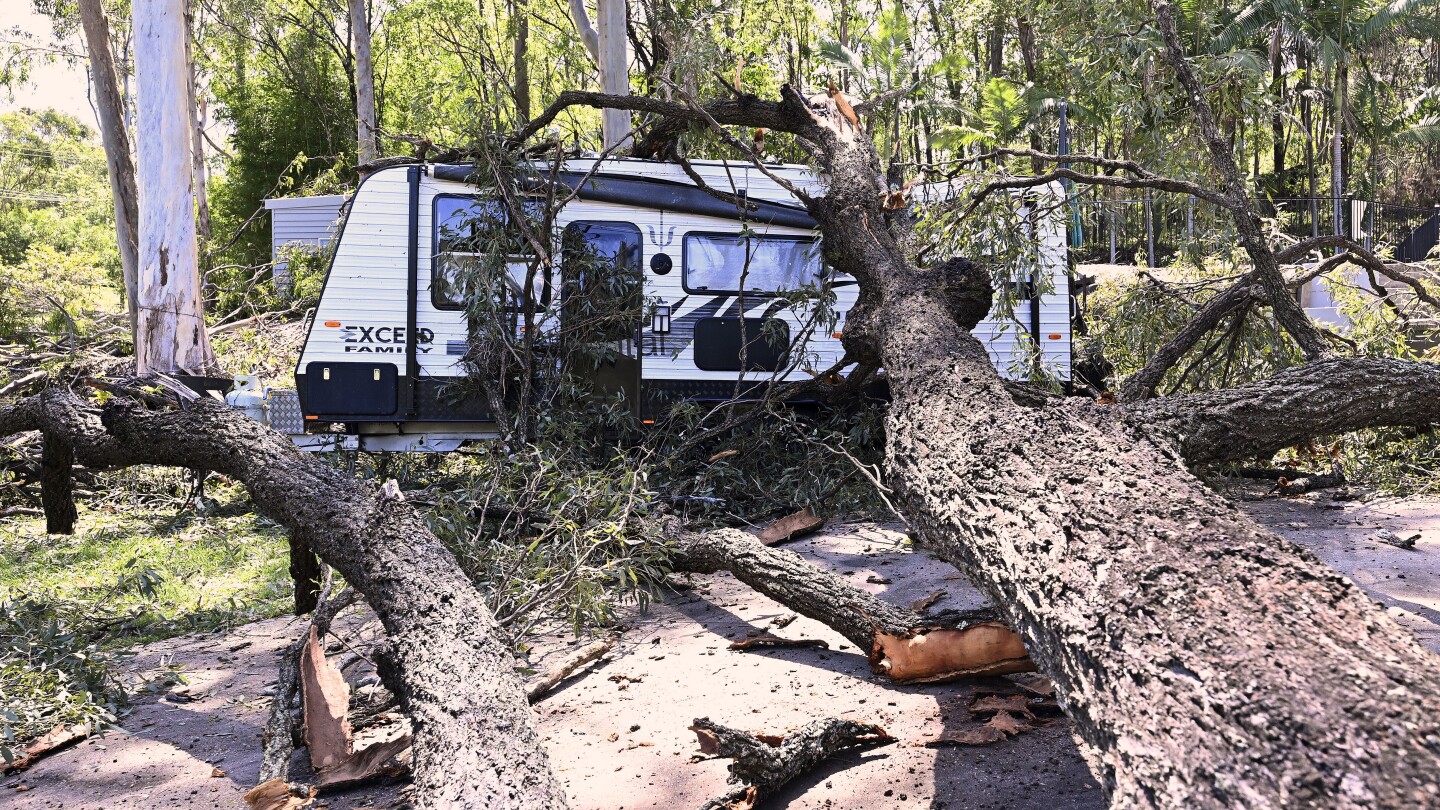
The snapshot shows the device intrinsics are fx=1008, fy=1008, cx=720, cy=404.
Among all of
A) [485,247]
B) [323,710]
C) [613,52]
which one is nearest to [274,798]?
[323,710]

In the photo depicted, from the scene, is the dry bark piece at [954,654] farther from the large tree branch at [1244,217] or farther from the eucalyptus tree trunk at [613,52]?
the eucalyptus tree trunk at [613,52]

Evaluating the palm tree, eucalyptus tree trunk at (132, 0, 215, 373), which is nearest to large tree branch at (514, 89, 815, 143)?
eucalyptus tree trunk at (132, 0, 215, 373)

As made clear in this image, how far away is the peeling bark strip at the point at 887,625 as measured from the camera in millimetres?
3418

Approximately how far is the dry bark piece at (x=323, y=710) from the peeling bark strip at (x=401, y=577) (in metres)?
0.29

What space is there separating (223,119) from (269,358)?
23007 mm

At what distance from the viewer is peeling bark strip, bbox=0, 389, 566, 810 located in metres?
2.21

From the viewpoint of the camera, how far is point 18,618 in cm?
Answer: 464

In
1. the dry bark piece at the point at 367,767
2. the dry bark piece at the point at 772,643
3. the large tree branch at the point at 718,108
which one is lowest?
the dry bark piece at the point at 367,767

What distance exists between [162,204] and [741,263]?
5941 millimetres

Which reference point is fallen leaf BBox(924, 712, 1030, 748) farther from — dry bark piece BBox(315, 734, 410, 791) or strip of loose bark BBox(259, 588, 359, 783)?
strip of loose bark BBox(259, 588, 359, 783)

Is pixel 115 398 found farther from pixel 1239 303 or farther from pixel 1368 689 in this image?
pixel 1239 303

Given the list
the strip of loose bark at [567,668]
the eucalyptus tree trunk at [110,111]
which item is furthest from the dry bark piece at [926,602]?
the eucalyptus tree trunk at [110,111]

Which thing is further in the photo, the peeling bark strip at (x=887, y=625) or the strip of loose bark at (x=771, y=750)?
the peeling bark strip at (x=887, y=625)

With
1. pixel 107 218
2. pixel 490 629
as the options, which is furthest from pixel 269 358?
pixel 107 218
